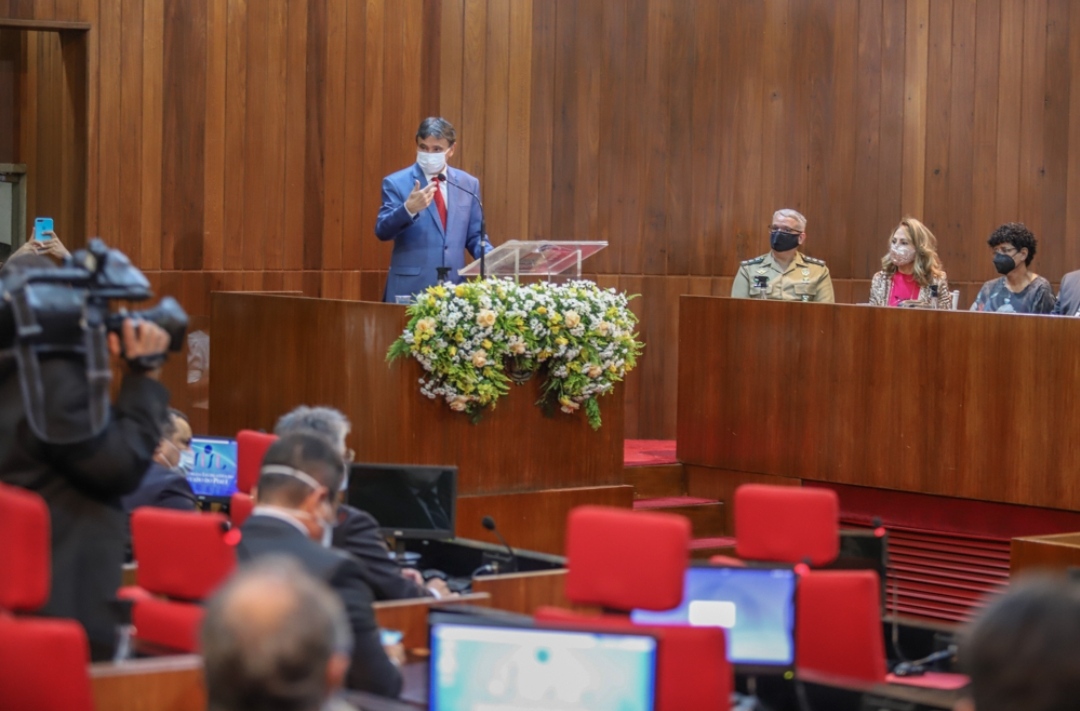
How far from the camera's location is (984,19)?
1098 cm

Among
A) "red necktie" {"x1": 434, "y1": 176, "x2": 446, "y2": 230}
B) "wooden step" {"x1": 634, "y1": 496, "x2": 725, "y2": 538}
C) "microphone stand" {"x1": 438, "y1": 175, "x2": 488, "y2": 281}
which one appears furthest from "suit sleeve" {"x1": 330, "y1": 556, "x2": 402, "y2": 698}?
"wooden step" {"x1": 634, "y1": 496, "x2": 725, "y2": 538}

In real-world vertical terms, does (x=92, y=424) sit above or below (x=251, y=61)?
below

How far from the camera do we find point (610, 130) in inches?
412

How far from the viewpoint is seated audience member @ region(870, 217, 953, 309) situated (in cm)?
815

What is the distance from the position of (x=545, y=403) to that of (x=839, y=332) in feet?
5.14

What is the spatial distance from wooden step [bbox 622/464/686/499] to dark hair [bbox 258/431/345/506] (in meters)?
4.84

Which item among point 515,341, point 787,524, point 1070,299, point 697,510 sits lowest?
point 697,510

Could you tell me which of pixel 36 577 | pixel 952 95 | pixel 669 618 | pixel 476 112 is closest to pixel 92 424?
pixel 36 577

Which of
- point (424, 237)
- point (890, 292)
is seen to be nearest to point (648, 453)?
point (890, 292)

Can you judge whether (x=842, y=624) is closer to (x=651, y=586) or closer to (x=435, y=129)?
(x=651, y=586)

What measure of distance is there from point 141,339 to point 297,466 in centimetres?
53

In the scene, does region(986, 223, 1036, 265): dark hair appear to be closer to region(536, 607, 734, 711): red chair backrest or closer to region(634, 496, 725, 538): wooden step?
region(634, 496, 725, 538): wooden step

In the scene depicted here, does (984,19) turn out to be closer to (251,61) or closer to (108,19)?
(251,61)

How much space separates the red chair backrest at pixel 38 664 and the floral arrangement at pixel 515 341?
4.08 meters
